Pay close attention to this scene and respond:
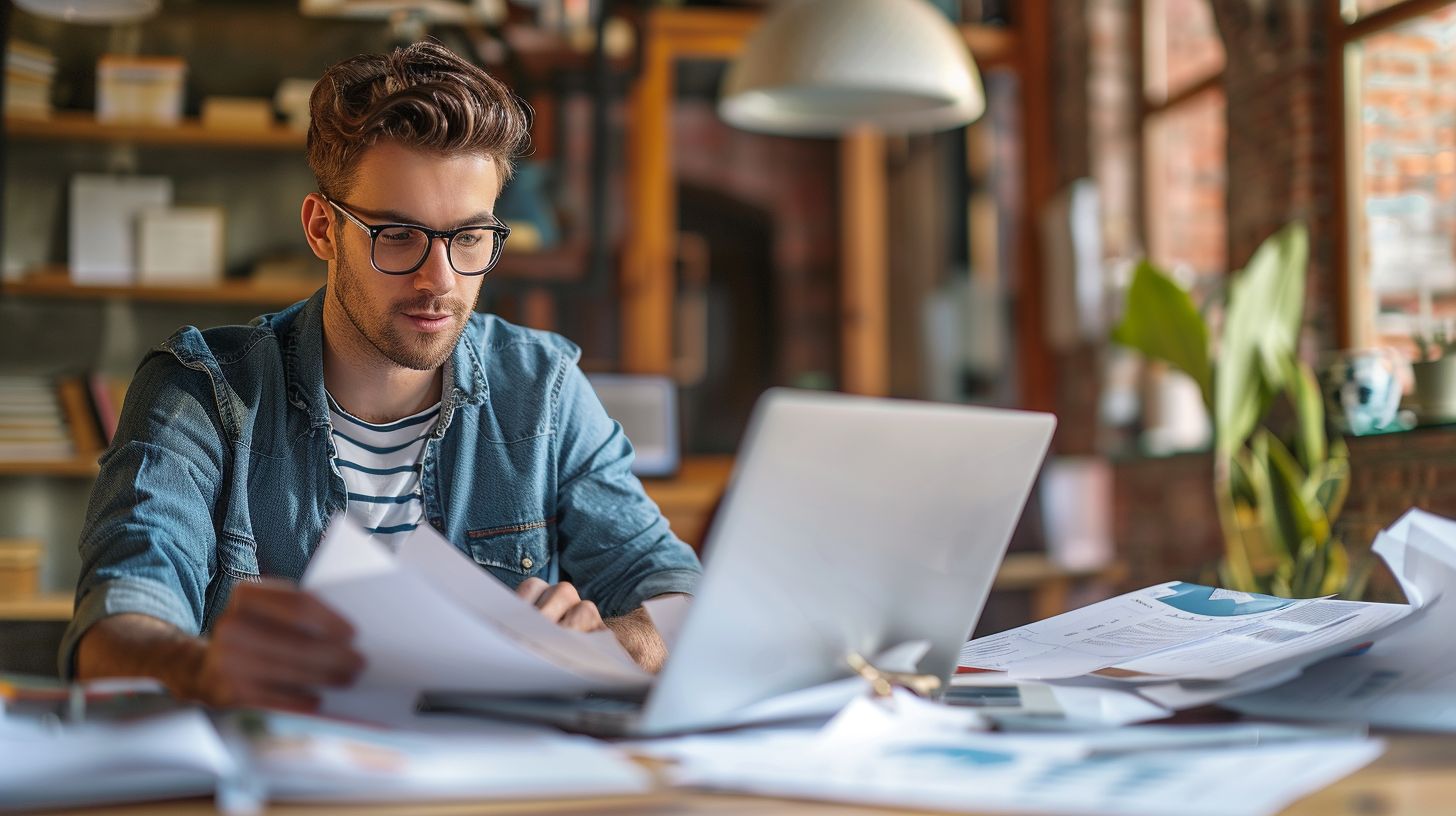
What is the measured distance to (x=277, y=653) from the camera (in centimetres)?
70

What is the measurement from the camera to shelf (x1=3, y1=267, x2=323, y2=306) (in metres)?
3.64

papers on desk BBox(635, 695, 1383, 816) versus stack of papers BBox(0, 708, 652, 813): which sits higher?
stack of papers BBox(0, 708, 652, 813)

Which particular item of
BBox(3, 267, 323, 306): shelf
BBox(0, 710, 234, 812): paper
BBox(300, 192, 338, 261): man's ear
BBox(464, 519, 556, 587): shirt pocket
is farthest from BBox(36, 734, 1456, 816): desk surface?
BBox(3, 267, 323, 306): shelf

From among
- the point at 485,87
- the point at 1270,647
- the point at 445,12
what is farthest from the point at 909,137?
the point at 1270,647

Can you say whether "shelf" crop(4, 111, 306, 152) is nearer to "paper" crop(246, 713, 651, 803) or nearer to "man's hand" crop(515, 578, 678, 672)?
"man's hand" crop(515, 578, 678, 672)

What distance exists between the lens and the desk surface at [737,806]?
58 cm

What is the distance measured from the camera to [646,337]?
4629 millimetres

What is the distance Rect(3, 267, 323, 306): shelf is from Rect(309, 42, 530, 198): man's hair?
240 centimetres

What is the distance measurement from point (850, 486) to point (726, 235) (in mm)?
7264

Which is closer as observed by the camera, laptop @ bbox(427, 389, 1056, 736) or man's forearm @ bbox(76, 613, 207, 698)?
laptop @ bbox(427, 389, 1056, 736)

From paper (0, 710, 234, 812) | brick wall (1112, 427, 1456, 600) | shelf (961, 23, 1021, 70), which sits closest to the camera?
paper (0, 710, 234, 812)

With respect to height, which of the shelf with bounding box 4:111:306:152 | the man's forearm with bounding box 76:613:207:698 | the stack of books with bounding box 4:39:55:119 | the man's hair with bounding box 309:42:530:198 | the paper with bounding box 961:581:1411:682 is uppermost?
the stack of books with bounding box 4:39:55:119

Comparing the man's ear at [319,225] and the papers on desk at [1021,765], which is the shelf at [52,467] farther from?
the papers on desk at [1021,765]

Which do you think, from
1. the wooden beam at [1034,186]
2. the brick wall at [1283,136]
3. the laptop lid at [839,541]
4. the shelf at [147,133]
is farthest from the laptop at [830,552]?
the wooden beam at [1034,186]
